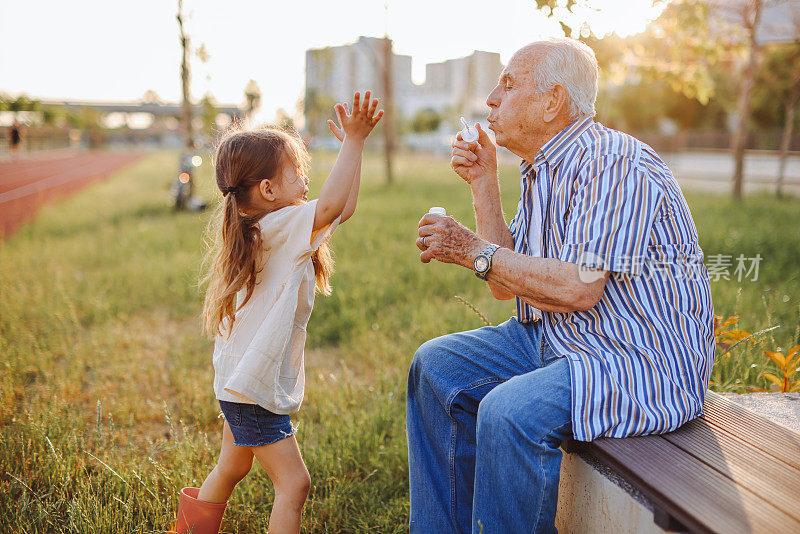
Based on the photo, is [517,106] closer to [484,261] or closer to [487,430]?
[484,261]

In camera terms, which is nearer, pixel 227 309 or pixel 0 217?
pixel 227 309

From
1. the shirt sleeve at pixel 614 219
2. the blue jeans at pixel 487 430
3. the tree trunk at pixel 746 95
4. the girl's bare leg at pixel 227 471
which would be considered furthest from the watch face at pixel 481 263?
the tree trunk at pixel 746 95

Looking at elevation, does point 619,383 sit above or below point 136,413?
above

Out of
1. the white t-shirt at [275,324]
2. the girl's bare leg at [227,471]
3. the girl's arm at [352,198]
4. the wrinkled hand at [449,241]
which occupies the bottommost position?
the girl's bare leg at [227,471]

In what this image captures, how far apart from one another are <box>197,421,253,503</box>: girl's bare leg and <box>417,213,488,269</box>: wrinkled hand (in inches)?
36.3

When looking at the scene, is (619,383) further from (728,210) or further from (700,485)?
(728,210)

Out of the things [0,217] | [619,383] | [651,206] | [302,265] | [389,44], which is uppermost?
[389,44]

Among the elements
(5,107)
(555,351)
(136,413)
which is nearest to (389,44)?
(136,413)

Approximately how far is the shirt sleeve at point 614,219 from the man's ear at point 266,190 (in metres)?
0.96

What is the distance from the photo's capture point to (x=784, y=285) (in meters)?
4.90

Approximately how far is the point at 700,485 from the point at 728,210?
30.3ft

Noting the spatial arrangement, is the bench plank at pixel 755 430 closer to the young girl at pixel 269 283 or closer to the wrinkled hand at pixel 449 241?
the wrinkled hand at pixel 449 241

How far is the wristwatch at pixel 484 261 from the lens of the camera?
189cm

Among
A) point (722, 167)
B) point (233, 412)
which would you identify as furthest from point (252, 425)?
point (722, 167)
